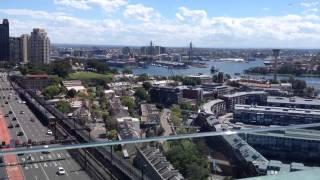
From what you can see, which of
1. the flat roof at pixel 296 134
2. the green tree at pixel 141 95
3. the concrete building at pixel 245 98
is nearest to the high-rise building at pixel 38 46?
the green tree at pixel 141 95

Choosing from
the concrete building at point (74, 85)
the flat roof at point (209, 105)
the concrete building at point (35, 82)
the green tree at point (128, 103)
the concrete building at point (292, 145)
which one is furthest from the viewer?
the concrete building at point (35, 82)

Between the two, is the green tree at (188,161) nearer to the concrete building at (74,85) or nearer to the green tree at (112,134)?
the green tree at (112,134)

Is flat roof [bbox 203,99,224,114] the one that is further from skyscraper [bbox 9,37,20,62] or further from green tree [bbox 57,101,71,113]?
skyscraper [bbox 9,37,20,62]

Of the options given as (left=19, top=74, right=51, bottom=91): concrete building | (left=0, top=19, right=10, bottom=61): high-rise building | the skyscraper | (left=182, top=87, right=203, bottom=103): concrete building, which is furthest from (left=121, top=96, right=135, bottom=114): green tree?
the skyscraper

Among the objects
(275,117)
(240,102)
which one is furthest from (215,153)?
(240,102)

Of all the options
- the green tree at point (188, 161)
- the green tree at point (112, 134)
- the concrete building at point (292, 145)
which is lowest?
the green tree at point (112, 134)

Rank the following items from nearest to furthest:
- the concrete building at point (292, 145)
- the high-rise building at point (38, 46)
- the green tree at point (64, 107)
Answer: the concrete building at point (292, 145), the green tree at point (64, 107), the high-rise building at point (38, 46)
